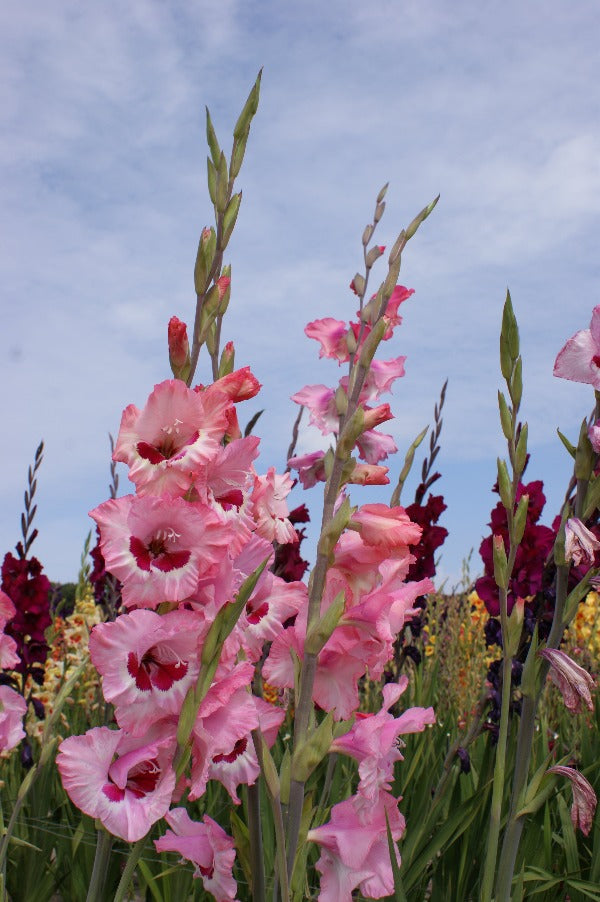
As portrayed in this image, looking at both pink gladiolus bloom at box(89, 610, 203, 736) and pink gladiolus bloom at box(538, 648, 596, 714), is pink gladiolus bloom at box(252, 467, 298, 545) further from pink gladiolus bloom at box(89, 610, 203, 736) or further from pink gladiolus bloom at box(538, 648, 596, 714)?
pink gladiolus bloom at box(538, 648, 596, 714)

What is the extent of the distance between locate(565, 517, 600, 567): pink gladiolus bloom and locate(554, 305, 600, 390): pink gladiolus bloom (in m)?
0.42

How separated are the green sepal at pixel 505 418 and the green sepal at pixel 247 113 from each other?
2.98 ft

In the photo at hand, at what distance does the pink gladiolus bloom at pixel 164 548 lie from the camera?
124 cm

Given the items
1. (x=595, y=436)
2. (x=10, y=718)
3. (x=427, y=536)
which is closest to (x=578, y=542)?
(x=595, y=436)

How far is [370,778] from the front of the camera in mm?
1478

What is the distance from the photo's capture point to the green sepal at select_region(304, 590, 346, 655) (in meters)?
1.39

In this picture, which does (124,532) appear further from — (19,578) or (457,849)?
(19,578)

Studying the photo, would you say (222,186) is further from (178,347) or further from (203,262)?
(178,347)

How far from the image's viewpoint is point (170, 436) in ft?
4.39

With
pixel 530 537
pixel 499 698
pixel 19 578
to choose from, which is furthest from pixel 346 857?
pixel 19 578

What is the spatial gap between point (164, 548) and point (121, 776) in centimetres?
33

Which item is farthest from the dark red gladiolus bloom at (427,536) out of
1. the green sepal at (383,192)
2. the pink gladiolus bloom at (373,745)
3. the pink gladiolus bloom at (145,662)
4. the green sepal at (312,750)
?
the pink gladiolus bloom at (145,662)

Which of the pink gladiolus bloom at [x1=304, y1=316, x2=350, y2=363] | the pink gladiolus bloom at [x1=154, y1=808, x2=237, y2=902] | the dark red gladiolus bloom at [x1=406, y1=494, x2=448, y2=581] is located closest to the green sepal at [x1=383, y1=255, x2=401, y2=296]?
the pink gladiolus bloom at [x1=304, y1=316, x2=350, y2=363]

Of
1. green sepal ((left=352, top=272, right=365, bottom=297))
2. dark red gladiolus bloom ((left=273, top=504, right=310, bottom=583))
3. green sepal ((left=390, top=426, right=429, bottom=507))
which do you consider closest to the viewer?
green sepal ((left=352, top=272, right=365, bottom=297))
